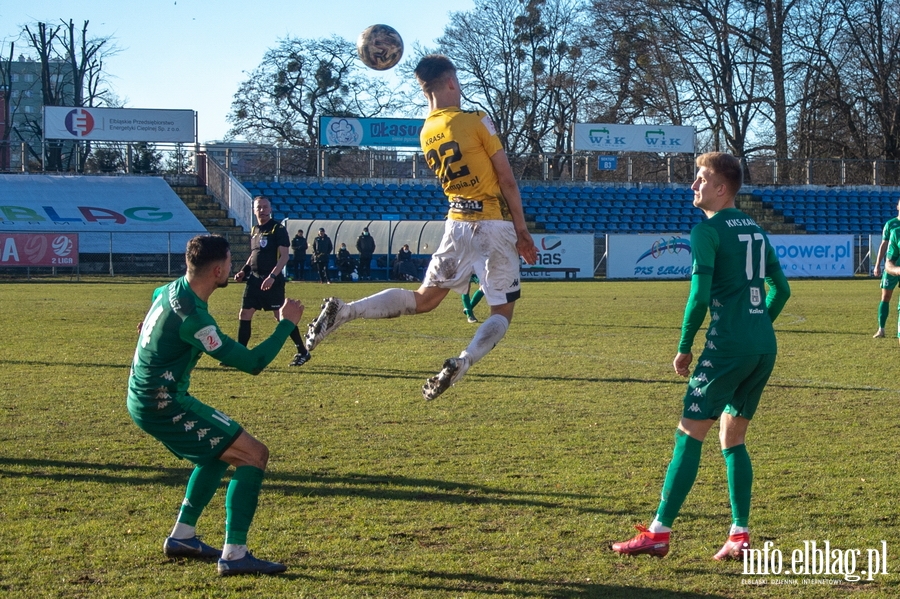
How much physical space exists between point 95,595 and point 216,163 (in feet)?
125

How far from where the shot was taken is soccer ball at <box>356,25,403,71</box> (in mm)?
7359

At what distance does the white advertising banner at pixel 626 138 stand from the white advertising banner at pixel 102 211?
63.8 ft

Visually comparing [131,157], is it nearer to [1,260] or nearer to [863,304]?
[1,260]

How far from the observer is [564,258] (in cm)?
3672

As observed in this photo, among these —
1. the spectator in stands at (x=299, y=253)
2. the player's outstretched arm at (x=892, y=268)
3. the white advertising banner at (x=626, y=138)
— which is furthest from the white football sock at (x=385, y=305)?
the white advertising banner at (x=626, y=138)

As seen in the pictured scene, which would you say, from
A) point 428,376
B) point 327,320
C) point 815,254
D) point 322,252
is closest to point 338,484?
point 327,320

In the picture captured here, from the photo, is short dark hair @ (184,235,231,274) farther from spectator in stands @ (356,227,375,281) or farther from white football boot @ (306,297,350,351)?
spectator in stands @ (356,227,375,281)

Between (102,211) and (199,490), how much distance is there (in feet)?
119

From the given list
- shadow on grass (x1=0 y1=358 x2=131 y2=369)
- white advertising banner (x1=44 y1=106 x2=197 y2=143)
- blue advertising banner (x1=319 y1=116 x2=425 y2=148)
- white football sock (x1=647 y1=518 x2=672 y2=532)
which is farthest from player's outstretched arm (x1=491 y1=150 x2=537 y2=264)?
white advertising banner (x1=44 y1=106 x2=197 y2=143)

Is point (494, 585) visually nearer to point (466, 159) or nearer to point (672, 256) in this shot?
point (466, 159)

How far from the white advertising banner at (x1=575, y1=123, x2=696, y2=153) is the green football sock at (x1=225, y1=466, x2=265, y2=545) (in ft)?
145

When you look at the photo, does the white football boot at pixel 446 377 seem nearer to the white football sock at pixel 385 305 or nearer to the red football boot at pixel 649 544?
the white football sock at pixel 385 305

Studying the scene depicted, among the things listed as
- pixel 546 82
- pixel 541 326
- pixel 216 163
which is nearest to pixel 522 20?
pixel 546 82

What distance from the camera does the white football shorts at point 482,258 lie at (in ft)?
21.1
